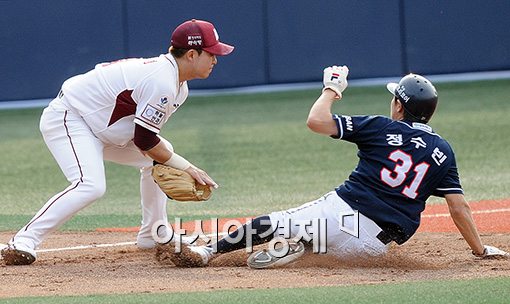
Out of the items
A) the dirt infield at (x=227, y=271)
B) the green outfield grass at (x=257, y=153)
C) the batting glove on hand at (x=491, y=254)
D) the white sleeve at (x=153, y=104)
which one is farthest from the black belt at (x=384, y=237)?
the green outfield grass at (x=257, y=153)

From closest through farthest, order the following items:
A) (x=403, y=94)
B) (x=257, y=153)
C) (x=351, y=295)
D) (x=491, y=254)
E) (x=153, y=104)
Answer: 1. (x=351, y=295)
2. (x=403, y=94)
3. (x=153, y=104)
4. (x=491, y=254)
5. (x=257, y=153)

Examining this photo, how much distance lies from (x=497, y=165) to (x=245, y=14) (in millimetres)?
6172

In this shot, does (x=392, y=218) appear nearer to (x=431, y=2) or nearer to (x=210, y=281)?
(x=210, y=281)

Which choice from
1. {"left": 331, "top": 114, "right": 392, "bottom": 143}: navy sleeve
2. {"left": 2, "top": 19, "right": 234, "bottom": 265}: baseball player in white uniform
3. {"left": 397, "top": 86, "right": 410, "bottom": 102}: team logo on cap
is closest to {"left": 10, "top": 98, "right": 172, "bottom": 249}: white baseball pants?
{"left": 2, "top": 19, "right": 234, "bottom": 265}: baseball player in white uniform

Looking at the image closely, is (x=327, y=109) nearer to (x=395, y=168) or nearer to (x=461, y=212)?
(x=395, y=168)

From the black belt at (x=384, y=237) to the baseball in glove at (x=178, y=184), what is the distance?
3.40ft

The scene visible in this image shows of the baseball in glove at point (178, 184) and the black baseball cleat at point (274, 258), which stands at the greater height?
the baseball in glove at point (178, 184)

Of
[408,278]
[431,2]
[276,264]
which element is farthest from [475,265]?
[431,2]

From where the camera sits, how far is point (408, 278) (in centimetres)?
550

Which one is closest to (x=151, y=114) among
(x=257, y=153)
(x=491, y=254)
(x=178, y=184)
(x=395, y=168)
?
(x=178, y=184)

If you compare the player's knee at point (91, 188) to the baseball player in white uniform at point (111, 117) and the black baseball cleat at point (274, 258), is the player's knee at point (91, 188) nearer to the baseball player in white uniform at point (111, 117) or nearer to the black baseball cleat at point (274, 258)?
the baseball player in white uniform at point (111, 117)

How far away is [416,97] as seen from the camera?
18.7 feet

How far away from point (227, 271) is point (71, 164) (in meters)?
1.14

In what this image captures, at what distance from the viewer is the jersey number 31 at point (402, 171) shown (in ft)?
18.6
